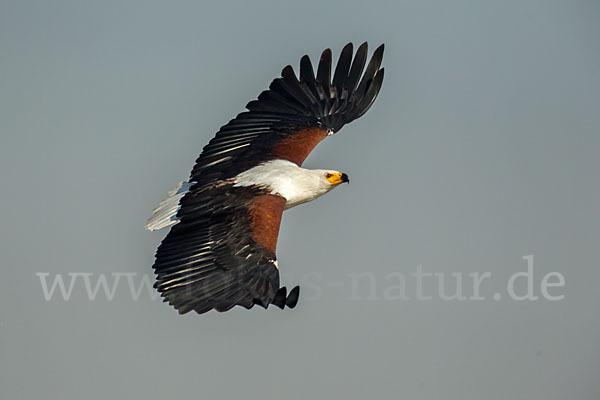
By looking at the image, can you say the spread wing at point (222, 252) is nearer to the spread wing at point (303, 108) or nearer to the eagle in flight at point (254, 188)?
the eagle in flight at point (254, 188)

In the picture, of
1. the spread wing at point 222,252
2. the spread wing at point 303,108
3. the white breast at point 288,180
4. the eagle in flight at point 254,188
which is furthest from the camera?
the spread wing at point 303,108

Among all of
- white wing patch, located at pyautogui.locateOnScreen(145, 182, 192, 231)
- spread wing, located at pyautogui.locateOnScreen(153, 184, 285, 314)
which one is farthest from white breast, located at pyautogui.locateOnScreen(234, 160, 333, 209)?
white wing patch, located at pyautogui.locateOnScreen(145, 182, 192, 231)

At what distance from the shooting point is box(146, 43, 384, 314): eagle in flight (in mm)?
10461

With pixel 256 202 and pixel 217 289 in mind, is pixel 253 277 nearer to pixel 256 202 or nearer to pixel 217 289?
pixel 217 289

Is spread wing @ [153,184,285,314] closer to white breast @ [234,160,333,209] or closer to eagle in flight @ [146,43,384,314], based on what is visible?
eagle in flight @ [146,43,384,314]

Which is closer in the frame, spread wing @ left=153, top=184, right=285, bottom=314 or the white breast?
spread wing @ left=153, top=184, right=285, bottom=314

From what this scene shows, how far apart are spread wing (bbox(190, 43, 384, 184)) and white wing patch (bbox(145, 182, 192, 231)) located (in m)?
0.64

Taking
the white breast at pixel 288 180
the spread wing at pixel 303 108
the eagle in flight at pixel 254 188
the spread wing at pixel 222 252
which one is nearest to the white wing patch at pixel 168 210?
the eagle in flight at pixel 254 188

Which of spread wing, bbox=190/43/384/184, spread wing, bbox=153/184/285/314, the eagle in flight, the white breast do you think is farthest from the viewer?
spread wing, bbox=190/43/384/184

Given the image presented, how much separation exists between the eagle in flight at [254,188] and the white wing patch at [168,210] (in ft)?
0.05

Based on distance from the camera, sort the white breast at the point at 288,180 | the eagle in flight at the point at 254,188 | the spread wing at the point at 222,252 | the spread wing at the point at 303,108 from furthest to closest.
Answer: the spread wing at the point at 303,108, the white breast at the point at 288,180, the eagle in flight at the point at 254,188, the spread wing at the point at 222,252

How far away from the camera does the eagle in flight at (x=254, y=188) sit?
34.3 ft

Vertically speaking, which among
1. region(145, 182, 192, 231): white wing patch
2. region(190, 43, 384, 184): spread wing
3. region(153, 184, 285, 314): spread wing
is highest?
region(190, 43, 384, 184): spread wing

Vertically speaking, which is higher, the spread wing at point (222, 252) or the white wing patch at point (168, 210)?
the white wing patch at point (168, 210)
